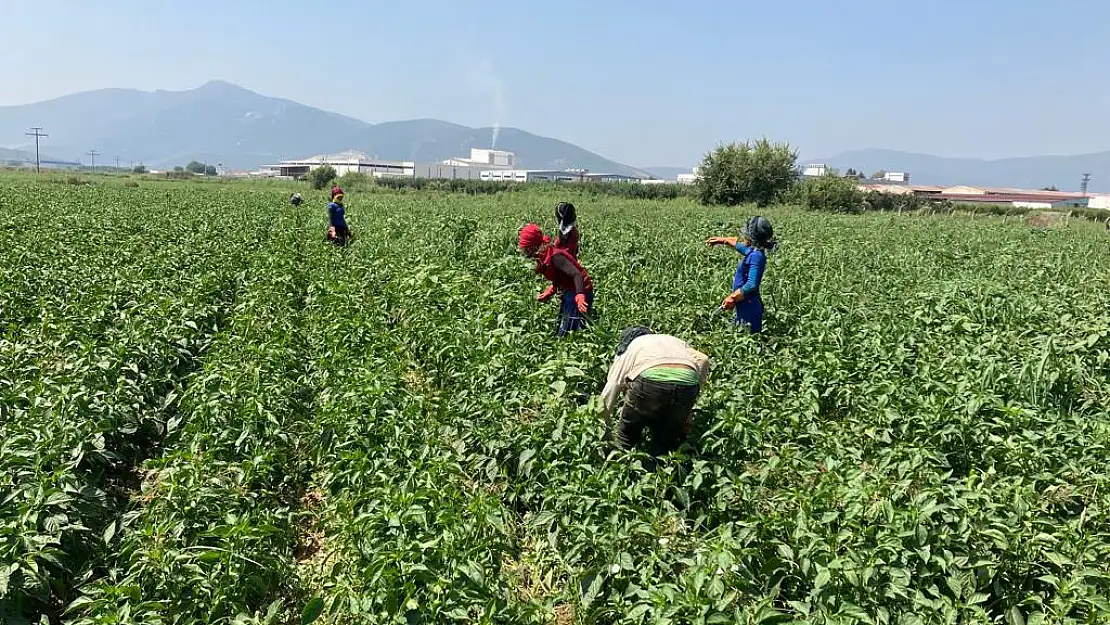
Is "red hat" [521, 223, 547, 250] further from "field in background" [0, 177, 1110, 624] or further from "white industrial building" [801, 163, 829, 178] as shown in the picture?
"white industrial building" [801, 163, 829, 178]

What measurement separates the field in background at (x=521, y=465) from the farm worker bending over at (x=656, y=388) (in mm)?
182

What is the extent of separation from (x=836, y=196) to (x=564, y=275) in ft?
102

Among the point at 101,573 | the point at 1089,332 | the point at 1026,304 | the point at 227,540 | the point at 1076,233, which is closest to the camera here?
the point at 227,540

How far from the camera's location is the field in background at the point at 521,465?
2.97m

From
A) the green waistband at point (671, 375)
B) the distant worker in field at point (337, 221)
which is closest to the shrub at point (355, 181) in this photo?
the distant worker in field at point (337, 221)

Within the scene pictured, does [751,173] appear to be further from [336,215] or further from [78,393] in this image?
[78,393]

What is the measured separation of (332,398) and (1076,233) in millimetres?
21748

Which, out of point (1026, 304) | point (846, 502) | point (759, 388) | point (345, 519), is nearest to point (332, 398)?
point (345, 519)

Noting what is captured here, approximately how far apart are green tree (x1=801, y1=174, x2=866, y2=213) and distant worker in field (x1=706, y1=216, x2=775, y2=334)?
29.2 m

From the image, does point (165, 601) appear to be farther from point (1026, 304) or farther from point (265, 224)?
point (265, 224)

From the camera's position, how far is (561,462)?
3854 mm

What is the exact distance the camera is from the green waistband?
3939 mm

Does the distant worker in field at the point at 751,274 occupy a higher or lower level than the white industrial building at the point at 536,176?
lower

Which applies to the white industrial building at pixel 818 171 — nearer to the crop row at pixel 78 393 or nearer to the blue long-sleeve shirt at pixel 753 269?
the blue long-sleeve shirt at pixel 753 269
